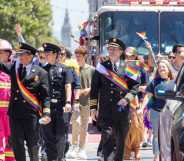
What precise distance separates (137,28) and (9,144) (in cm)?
936

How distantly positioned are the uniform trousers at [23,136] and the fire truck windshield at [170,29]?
9.56 metres

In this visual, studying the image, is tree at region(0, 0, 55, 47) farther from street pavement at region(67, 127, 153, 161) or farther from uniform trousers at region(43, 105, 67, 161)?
uniform trousers at region(43, 105, 67, 161)

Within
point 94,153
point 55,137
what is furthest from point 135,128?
point 55,137

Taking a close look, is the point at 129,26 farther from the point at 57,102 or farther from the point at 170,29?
the point at 57,102

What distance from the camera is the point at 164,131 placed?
10.3 meters

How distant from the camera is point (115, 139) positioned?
465 inches

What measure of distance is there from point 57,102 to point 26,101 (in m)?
1.57

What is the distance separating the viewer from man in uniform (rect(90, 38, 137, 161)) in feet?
38.7

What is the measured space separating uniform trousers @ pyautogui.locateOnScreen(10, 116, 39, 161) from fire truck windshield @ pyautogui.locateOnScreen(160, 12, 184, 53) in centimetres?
956

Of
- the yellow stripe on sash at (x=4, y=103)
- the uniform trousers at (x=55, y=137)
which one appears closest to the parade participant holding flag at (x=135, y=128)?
the uniform trousers at (x=55, y=137)

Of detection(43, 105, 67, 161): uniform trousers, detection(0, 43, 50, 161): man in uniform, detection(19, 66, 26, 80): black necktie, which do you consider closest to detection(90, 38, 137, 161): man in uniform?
detection(0, 43, 50, 161): man in uniform

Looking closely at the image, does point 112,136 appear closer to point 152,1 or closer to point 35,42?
point 152,1

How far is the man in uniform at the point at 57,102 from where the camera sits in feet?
41.5

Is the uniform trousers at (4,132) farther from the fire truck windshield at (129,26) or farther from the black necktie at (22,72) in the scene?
the fire truck windshield at (129,26)
